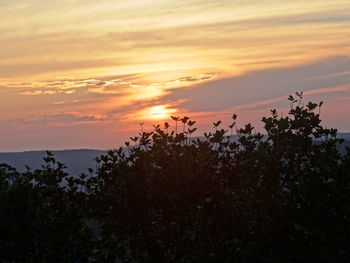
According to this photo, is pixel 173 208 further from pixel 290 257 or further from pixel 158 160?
pixel 290 257

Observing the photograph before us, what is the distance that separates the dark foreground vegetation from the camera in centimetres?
1361

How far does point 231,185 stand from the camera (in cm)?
Result: 1455

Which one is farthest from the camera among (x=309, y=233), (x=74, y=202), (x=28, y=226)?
(x=74, y=202)

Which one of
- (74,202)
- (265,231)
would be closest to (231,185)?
(265,231)

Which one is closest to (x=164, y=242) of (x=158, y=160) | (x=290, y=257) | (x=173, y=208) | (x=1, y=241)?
(x=173, y=208)

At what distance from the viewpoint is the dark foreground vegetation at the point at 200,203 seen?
44.7 ft

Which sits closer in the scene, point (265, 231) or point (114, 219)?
point (265, 231)

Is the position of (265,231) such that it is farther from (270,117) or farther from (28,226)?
(28,226)

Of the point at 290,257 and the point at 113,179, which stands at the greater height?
the point at 113,179

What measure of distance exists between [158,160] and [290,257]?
3878mm

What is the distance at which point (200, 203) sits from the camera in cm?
1421

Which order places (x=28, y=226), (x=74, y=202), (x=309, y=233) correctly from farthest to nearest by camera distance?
1. (x=74, y=202)
2. (x=28, y=226)
3. (x=309, y=233)

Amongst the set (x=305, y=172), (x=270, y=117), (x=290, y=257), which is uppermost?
(x=270, y=117)

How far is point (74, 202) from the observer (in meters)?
15.3
